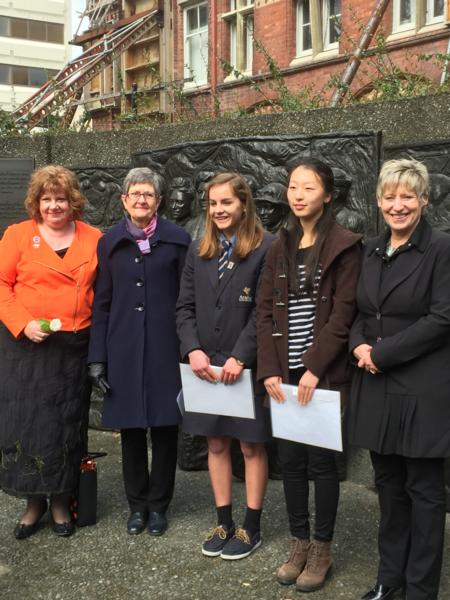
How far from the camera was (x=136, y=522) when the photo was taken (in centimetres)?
407

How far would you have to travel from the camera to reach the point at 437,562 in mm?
3008

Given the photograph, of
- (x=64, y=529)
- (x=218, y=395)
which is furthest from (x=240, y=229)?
(x=64, y=529)

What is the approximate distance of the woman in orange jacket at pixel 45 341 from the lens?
393 cm

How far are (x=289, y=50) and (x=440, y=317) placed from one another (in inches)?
605

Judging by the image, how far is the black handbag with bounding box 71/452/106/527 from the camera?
13.6 feet

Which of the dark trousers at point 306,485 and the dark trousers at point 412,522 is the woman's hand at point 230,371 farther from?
the dark trousers at point 412,522

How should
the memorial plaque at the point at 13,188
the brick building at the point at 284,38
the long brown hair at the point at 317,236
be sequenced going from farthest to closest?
the brick building at the point at 284,38 → the memorial plaque at the point at 13,188 → the long brown hair at the point at 317,236

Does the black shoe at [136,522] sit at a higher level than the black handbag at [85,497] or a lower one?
lower

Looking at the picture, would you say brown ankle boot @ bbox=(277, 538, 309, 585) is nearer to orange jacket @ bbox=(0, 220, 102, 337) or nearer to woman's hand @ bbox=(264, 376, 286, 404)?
woman's hand @ bbox=(264, 376, 286, 404)

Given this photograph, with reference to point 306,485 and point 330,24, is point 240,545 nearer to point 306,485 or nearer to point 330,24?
point 306,485

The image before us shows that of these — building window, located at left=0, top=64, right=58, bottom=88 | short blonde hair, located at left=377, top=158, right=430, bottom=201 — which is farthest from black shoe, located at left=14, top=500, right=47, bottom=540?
building window, located at left=0, top=64, right=58, bottom=88

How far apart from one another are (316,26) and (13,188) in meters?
12.1

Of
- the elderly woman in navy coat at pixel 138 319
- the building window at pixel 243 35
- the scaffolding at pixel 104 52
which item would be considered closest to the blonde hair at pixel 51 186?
the elderly woman in navy coat at pixel 138 319

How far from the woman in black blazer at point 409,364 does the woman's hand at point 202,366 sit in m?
0.73
